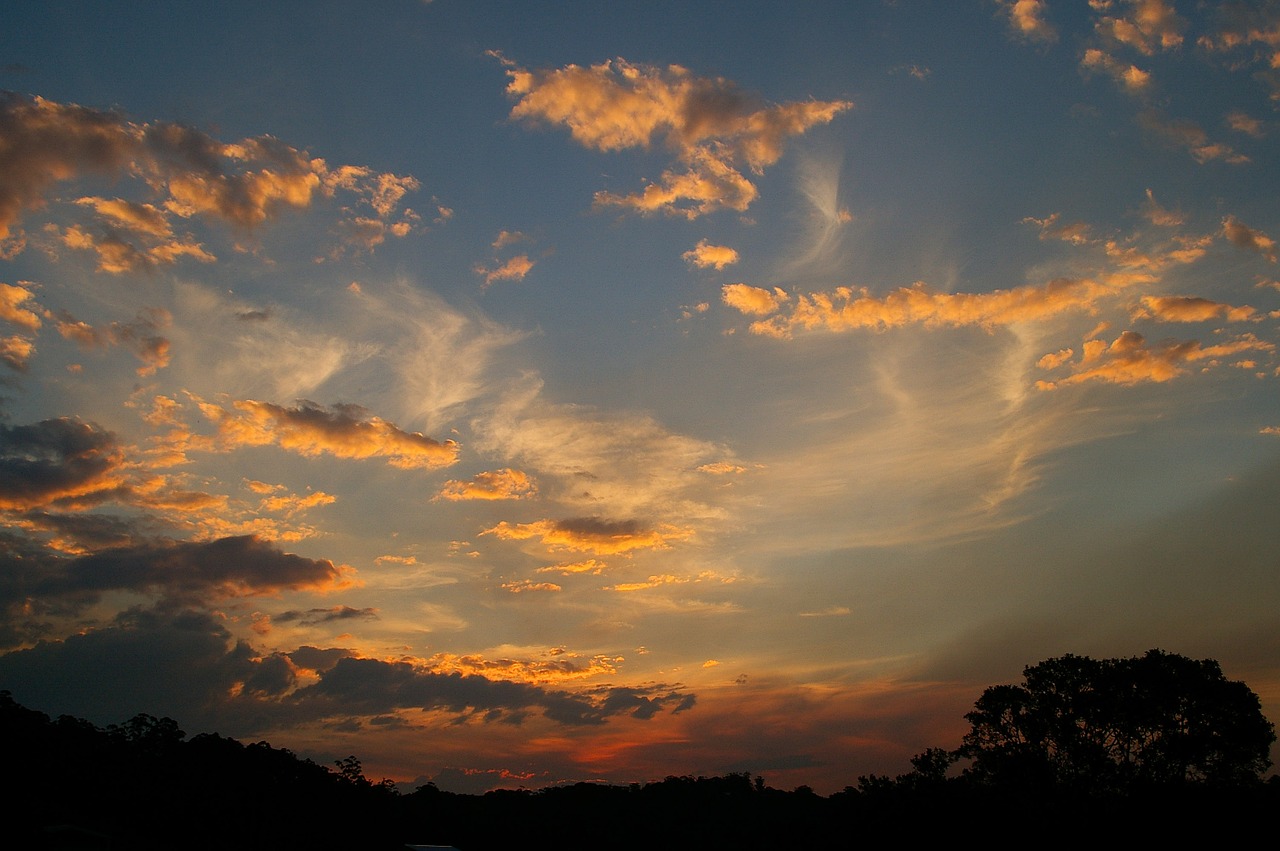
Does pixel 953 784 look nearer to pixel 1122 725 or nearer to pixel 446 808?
pixel 1122 725

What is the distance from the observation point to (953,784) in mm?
49094

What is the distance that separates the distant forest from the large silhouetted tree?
0.25 feet

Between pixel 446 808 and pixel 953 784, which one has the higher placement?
pixel 953 784

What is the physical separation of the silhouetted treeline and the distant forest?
0.13 metres

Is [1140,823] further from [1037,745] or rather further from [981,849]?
[1037,745]

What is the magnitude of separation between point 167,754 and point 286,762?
10.1 meters

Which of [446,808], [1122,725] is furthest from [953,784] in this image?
[446,808]

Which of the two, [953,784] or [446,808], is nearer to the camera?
[953,784]

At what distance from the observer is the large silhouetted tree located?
46812mm

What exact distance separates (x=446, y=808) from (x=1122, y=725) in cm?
7563

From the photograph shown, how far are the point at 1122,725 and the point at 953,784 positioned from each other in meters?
10.8

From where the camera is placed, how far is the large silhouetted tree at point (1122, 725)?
4681 cm

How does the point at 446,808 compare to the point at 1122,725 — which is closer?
the point at 1122,725

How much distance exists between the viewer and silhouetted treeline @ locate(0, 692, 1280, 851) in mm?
42666
